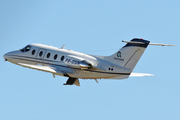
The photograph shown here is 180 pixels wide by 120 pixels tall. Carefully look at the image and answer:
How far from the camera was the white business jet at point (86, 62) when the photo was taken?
135 ft

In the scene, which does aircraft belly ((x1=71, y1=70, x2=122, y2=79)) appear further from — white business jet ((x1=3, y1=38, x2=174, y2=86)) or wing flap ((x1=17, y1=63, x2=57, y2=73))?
wing flap ((x1=17, y1=63, x2=57, y2=73))

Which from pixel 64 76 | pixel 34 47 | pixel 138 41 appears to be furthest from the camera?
pixel 34 47

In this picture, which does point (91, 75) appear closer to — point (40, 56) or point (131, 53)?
point (131, 53)

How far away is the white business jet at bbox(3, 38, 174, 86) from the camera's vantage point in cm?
4109

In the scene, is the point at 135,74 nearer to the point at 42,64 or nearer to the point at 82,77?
the point at 82,77

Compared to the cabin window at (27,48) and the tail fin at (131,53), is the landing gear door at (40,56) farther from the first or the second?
the tail fin at (131,53)

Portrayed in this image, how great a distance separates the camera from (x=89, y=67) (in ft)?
137

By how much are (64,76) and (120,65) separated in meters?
5.71

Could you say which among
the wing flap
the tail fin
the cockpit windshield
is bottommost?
the wing flap

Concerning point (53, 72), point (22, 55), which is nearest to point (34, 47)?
point (22, 55)

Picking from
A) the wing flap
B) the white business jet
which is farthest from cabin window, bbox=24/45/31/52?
the wing flap

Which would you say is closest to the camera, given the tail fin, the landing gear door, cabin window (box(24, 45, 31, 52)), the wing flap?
the tail fin

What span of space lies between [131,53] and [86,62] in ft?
13.9

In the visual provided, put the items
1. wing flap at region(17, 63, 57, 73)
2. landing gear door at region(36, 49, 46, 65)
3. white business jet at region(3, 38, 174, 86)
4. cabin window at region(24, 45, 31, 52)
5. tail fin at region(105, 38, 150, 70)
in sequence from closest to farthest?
tail fin at region(105, 38, 150, 70) → white business jet at region(3, 38, 174, 86) → wing flap at region(17, 63, 57, 73) → landing gear door at region(36, 49, 46, 65) → cabin window at region(24, 45, 31, 52)
